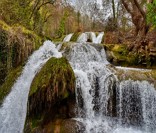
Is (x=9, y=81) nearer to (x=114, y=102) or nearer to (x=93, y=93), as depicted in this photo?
(x=93, y=93)

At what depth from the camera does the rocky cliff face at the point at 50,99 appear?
822cm

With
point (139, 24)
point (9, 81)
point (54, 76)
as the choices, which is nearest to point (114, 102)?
point (54, 76)

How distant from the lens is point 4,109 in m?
9.26

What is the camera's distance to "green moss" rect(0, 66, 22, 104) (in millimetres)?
9950

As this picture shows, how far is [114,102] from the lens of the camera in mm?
9570

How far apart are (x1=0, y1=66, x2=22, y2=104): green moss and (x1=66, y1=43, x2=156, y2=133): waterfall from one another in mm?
2302

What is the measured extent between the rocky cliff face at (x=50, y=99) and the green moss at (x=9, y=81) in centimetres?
182

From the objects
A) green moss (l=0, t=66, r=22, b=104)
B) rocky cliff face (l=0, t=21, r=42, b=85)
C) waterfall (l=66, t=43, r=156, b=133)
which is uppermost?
rocky cliff face (l=0, t=21, r=42, b=85)

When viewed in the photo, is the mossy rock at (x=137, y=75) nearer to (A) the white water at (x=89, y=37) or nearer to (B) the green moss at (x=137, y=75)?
(B) the green moss at (x=137, y=75)

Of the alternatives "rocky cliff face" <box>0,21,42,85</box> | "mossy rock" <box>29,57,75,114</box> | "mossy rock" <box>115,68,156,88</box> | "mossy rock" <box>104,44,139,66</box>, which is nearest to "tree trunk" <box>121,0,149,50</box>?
"mossy rock" <box>104,44,139,66</box>

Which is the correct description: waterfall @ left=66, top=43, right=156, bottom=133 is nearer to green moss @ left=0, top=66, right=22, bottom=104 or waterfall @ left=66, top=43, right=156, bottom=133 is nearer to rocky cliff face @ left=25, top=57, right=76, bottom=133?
rocky cliff face @ left=25, top=57, right=76, bottom=133

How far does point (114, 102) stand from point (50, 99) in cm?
245

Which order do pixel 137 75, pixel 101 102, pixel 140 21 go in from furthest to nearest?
pixel 140 21 → pixel 137 75 → pixel 101 102

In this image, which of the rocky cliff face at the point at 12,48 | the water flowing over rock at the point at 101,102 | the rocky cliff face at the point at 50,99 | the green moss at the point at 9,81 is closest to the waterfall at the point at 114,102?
the water flowing over rock at the point at 101,102
